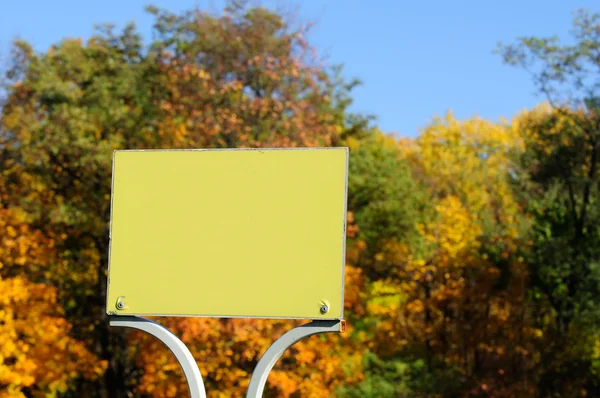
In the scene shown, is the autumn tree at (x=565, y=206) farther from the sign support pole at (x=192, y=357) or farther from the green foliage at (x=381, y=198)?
the sign support pole at (x=192, y=357)

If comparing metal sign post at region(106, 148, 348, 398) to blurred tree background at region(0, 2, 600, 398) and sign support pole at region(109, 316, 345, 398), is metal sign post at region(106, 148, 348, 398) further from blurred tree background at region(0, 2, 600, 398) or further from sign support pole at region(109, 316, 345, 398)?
blurred tree background at region(0, 2, 600, 398)

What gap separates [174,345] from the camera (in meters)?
4.48

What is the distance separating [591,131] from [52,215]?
17.0 m

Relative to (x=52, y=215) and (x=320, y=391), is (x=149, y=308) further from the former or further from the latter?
(x=52, y=215)

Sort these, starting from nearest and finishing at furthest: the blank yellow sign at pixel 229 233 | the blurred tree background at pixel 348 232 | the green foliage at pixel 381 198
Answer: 1. the blank yellow sign at pixel 229 233
2. the blurred tree background at pixel 348 232
3. the green foliage at pixel 381 198

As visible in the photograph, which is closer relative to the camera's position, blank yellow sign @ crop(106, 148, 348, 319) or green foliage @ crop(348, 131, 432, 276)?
blank yellow sign @ crop(106, 148, 348, 319)

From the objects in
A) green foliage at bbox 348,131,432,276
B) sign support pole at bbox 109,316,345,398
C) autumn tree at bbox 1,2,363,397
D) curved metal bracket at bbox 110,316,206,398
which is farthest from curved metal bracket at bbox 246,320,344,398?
green foliage at bbox 348,131,432,276

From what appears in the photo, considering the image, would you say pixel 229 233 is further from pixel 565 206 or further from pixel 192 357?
pixel 565 206

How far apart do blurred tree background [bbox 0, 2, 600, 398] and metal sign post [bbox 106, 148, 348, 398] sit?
1803cm

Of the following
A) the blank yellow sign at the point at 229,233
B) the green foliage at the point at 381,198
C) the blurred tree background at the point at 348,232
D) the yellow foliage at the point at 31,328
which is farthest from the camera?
the green foliage at the point at 381,198

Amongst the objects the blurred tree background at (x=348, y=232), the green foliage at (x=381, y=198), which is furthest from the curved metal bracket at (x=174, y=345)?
the green foliage at (x=381, y=198)

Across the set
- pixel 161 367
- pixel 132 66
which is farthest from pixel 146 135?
pixel 161 367

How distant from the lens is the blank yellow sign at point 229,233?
4031 millimetres

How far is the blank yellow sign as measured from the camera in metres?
4.03
